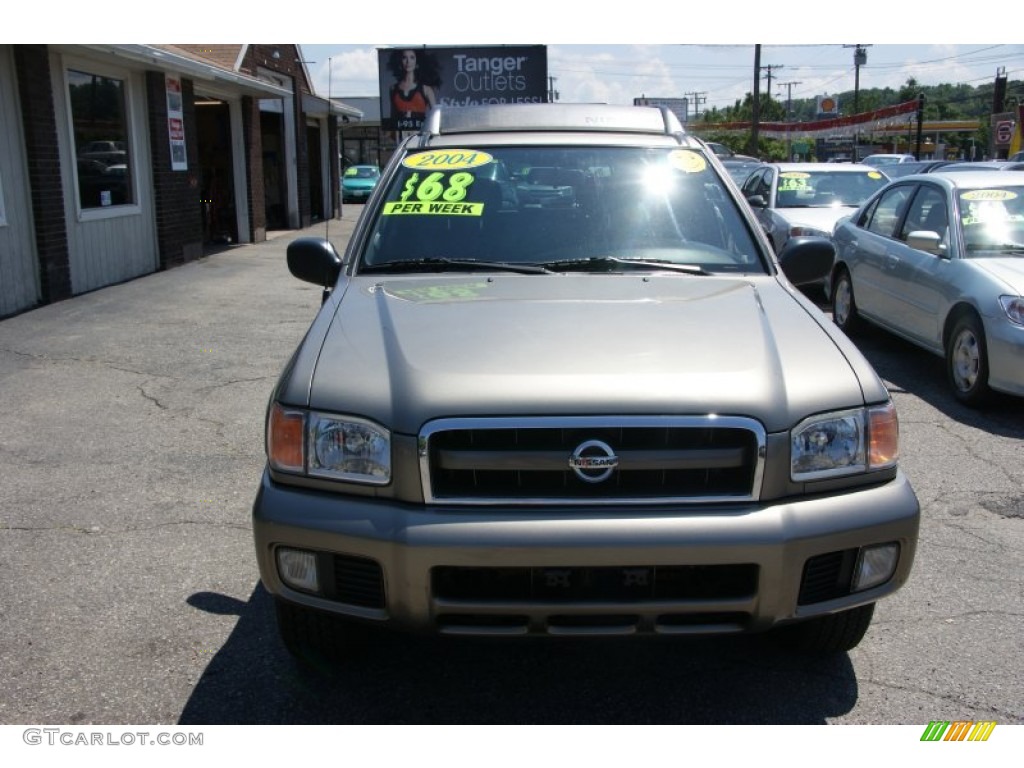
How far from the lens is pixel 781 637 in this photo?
3.43 meters

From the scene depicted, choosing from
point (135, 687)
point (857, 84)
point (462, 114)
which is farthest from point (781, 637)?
point (857, 84)

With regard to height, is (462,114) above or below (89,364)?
above

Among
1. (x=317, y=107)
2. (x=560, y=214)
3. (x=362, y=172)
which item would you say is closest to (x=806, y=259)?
(x=560, y=214)

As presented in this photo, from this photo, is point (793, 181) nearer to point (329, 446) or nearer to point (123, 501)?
point (123, 501)

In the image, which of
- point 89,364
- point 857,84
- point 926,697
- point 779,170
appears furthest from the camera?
point 857,84

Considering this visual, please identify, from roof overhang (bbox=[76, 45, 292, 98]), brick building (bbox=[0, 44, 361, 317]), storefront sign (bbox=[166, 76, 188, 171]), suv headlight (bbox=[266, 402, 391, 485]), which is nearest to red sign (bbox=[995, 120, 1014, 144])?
brick building (bbox=[0, 44, 361, 317])

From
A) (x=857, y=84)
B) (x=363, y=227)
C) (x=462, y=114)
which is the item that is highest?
(x=857, y=84)

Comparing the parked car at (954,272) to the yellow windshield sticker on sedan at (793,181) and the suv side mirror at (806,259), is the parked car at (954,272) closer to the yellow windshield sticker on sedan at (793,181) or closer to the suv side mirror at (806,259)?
the suv side mirror at (806,259)

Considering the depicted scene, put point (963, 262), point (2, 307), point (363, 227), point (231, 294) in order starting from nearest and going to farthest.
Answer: point (363, 227) → point (963, 262) → point (2, 307) → point (231, 294)

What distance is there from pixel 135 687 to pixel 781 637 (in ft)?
7.16

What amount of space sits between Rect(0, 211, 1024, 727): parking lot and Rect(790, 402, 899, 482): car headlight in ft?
2.62

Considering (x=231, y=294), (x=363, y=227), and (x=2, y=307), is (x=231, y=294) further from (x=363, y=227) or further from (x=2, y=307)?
(x=363, y=227)

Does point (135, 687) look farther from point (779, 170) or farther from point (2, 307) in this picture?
point (779, 170)

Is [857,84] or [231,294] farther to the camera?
[857,84]
